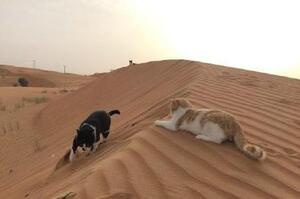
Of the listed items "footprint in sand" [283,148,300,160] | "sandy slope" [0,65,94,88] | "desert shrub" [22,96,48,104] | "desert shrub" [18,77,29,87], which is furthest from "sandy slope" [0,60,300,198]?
"sandy slope" [0,65,94,88]

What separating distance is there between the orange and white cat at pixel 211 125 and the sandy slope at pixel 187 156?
0.24 ft

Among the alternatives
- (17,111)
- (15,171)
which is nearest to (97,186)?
(15,171)

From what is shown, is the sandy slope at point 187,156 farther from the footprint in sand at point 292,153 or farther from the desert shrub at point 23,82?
the desert shrub at point 23,82

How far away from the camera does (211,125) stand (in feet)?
15.1

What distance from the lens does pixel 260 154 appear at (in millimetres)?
4301

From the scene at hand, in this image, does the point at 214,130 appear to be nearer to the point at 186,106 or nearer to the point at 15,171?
the point at 186,106

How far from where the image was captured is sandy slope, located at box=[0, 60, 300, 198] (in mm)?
3852

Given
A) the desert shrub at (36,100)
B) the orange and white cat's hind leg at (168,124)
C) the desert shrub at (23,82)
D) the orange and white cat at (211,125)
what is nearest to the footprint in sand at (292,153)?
the orange and white cat at (211,125)

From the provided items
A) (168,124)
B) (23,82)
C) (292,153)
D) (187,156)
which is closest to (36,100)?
(168,124)

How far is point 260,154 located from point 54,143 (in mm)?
5157

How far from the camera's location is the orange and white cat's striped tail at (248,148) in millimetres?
4293

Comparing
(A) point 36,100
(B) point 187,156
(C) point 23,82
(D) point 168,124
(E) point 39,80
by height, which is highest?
(D) point 168,124

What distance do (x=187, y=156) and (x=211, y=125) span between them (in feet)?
1.30

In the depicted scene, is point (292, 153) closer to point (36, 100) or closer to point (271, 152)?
point (271, 152)
